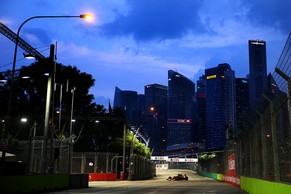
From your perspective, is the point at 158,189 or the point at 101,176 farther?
the point at 101,176

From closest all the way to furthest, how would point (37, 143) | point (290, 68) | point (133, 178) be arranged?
point (290, 68)
point (37, 143)
point (133, 178)

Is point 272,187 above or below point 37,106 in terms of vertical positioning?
below

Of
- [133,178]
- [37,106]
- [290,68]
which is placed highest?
[37,106]

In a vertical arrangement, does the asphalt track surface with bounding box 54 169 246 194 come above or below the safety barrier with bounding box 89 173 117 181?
below

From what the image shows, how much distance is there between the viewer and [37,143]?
33.8 m

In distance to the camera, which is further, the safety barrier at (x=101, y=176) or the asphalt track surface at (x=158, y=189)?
the safety barrier at (x=101, y=176)

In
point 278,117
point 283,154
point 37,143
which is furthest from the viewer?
point 37,143

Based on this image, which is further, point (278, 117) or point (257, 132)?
point (257, 132)

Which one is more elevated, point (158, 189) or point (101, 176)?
point (101, 176)

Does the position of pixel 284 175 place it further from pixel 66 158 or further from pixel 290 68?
pixel 66 158

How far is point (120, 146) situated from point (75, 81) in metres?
14.8

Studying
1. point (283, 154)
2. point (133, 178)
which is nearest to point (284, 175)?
point (283, 154)

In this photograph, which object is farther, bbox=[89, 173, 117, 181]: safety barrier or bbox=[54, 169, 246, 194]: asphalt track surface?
bbox=[89, 173, 117, 181]: safety barrier

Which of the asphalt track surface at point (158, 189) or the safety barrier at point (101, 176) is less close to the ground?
the safety barrier at point (101, 176)
